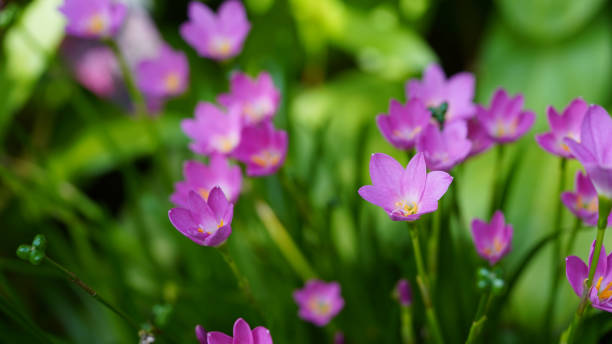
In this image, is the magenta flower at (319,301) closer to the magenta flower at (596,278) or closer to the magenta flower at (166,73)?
the magenta flower at (596,278)

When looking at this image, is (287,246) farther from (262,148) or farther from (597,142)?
(597,142)

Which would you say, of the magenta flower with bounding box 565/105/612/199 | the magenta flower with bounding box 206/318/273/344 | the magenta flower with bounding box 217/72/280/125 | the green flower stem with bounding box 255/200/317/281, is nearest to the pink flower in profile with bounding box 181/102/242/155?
the magenta flower with bounding box 217/72/280/125

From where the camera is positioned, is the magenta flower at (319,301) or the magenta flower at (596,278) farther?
the magenta flower at (319,301)

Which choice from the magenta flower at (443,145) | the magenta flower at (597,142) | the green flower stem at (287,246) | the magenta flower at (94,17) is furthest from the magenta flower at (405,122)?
the magenta flower at (94,17)

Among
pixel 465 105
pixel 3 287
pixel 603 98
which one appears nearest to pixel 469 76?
pixel 465 105

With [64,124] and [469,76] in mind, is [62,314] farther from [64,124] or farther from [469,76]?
[469,76]
